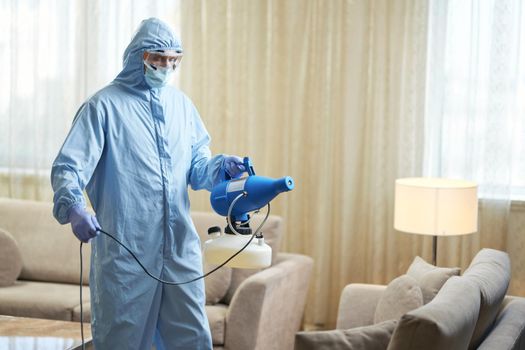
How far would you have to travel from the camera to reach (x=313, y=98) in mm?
4539

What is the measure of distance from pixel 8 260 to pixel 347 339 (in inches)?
97.5

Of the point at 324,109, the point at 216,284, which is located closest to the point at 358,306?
the point at 216,284

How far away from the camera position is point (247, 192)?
2311 millimetres

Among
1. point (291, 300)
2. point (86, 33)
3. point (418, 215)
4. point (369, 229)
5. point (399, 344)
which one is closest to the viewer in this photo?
point (399, 344)

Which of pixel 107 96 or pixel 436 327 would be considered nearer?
pixel 436 327

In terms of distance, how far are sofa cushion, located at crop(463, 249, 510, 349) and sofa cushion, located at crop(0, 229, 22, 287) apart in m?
2.31

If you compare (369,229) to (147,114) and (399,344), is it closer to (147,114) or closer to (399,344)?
(147,114)

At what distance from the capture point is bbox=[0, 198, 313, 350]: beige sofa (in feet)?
12.2

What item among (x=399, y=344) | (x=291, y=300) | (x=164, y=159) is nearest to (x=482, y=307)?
(x=399, y=344)

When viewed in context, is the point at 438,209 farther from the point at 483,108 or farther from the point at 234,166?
the point at 234,166

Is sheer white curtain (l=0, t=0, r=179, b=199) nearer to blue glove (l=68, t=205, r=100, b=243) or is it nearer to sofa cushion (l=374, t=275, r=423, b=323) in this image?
sofa cushion (l=374, t=275, r=423, b=323)

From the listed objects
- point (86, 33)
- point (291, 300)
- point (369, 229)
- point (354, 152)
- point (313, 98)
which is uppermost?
point (86, 33)

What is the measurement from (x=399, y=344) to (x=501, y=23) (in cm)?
255

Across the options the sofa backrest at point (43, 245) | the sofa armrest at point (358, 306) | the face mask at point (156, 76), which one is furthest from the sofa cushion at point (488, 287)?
the sofa backrest at point (43, 245)
